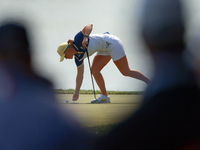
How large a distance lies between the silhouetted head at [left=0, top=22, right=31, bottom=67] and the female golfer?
2.39 metres

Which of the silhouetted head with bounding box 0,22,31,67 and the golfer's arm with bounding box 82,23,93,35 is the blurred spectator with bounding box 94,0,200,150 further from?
the silhouetted head with bounding box 0,22,31,67

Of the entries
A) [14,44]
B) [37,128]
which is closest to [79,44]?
[37,128]

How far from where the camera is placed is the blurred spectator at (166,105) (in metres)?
1.85

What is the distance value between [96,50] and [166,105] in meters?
1.47

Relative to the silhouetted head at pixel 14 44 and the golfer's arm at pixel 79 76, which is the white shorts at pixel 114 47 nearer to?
the golfer's arm at pixel 79 76

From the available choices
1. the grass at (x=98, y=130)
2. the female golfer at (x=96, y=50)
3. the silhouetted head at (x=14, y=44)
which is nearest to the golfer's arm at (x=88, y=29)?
the female golfer at (x=96, y=50)

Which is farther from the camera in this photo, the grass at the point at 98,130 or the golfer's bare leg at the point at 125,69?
the golfer's bare leg at the point at 125,69

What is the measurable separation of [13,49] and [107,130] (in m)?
4.83

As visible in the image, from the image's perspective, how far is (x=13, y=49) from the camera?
5898 mm

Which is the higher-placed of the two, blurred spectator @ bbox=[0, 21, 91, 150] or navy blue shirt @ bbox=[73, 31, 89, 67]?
navy blue shirt @ bbox=[73, 31, 89, 67]

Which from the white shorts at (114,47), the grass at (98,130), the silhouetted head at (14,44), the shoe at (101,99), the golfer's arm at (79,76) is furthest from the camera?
the silhouetted head at (14,44)

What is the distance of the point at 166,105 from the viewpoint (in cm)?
281

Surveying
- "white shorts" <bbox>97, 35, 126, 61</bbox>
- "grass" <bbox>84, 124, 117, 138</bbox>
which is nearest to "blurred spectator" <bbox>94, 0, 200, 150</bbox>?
"grass" <bbox>84, 124, 117, 138</bbox>

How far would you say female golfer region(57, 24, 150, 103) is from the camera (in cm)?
344
